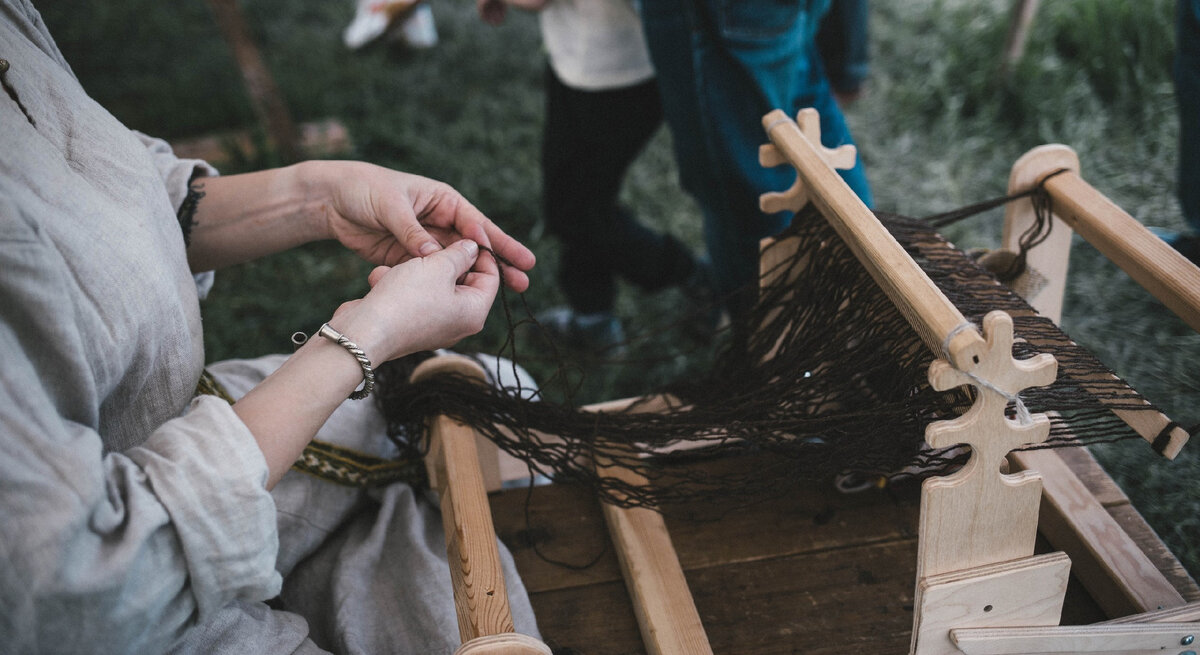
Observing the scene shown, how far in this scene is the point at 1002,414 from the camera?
866 mm

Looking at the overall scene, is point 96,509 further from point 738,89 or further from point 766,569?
point 738,89

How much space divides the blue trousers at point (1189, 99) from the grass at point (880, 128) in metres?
0.37

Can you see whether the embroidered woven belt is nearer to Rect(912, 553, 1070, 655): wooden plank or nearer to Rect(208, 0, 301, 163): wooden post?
Rect(912, 553, 1070, 655): wooden plank

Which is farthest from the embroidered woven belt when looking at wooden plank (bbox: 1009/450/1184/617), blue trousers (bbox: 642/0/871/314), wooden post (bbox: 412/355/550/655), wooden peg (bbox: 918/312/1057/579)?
wooden plank (bbox: 1009/450/1184/617)

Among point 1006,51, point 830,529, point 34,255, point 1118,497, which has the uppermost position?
point 1006,51

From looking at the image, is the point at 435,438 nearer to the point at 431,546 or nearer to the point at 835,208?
the point at 431,546

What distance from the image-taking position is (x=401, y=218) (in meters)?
1.09

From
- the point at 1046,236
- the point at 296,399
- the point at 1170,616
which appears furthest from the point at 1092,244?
the point at 296,399

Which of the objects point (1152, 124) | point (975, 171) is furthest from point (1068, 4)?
point (975, 171)

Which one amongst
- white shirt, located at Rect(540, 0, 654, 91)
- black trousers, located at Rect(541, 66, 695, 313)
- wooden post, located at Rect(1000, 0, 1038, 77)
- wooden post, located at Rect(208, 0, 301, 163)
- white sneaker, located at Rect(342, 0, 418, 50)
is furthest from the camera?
white sneaker, located at Rect(342, 0, 418, 50)

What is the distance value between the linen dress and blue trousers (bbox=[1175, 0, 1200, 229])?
178 centimetres

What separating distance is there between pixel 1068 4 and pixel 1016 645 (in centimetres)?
311

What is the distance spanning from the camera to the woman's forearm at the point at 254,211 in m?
1.18

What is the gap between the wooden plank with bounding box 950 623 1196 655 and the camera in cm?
98
